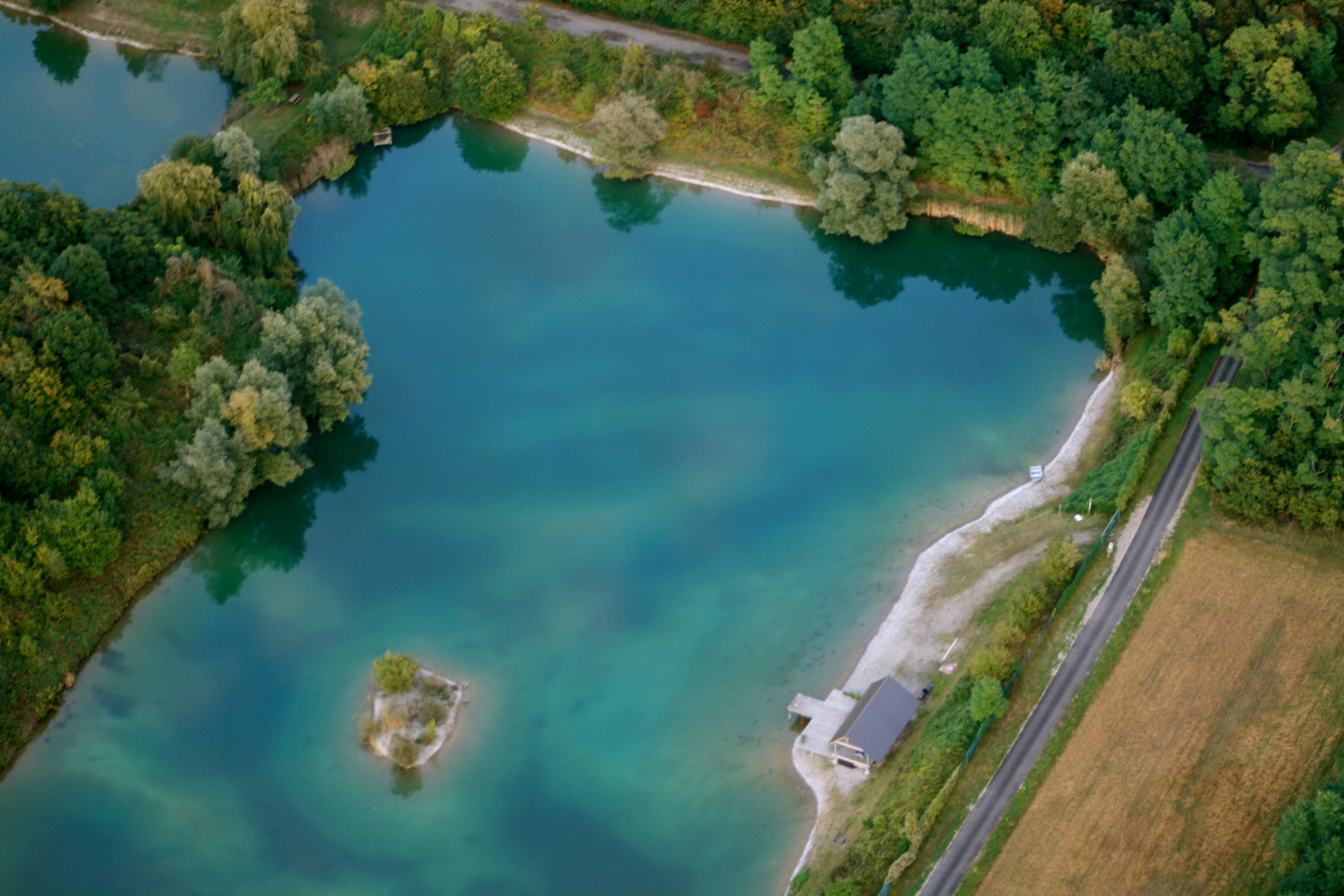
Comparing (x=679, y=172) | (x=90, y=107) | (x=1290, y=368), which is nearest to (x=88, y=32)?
(x=90, y=107)

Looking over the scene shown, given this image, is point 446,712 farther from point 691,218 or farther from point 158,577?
point 691,218

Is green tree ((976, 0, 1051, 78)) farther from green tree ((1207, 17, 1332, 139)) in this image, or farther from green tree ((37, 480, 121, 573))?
green tree ((37, 480, 121, 573))

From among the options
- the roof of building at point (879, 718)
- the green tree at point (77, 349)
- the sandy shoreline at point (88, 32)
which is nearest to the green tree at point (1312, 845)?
the roof of building at point (879, 718)

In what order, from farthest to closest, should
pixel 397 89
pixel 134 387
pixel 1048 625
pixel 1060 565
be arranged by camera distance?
pixel 397 89
pixel 134 387
pixel 1060 565
pixel 1048 625

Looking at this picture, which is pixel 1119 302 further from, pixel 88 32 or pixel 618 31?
pixel 88 32

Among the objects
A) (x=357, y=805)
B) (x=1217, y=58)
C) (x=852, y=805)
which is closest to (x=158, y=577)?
(x=357, y=805)

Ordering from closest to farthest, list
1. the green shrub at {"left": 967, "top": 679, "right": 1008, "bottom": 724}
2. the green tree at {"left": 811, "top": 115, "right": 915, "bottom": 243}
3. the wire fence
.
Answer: the green shrub at {"left": 967, "top": 679, "right": 1008, "bottom": 724} → the wire fence → the green tree at {"left": 811, "top": 115, "right": 915, "bottom": 243}

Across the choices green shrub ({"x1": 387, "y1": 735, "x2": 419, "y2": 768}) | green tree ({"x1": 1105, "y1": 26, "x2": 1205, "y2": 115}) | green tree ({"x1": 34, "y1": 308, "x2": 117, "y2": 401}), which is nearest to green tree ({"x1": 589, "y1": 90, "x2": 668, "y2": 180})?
green tree ({"x1": 1105, "y1": 26, "x2": 1205, "y2": 115})
